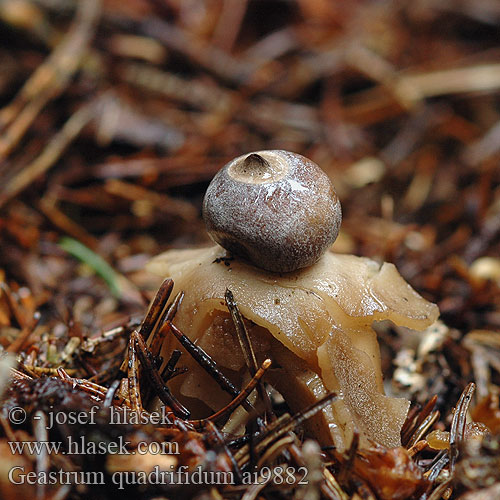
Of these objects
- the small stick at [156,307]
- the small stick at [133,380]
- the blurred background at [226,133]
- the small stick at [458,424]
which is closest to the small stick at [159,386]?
the small stick at [133,380]

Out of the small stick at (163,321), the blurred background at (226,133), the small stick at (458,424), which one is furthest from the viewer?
the blurred background at (226,133)

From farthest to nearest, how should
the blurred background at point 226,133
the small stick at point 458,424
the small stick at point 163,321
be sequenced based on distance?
the blurred background at point 226,133 < the small stick at point 163,321 < the small stick at point 458,424

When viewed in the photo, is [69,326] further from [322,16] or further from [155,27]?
[322,16]

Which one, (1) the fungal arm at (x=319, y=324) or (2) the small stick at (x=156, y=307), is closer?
(1) the fungal arm at (x=319, y=324)

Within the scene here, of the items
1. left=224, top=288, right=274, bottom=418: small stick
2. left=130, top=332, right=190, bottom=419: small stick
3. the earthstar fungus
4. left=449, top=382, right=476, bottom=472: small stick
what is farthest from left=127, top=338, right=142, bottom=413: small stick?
left=449, top=382, right=476, bottom=472: small stick

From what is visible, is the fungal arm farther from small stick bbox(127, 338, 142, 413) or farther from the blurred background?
the blurred background

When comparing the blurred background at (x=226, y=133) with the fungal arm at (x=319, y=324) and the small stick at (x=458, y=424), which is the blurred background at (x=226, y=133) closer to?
the small stick at (x=458, y=424)

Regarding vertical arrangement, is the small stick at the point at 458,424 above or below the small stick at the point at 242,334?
below

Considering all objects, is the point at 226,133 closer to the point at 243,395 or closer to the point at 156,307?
the point at 156,307
